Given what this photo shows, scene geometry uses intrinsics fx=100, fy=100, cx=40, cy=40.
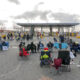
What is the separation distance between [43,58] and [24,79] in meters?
2.32

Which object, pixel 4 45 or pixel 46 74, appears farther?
pixel 4 45

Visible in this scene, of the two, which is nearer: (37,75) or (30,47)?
(37,75)

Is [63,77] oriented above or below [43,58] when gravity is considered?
below

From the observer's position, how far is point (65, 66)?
702cm

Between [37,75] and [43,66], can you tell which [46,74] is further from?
[43,66]

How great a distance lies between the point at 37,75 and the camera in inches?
226

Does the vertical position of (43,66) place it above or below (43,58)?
below

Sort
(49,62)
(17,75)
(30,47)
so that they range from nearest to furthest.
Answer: (17,75) < (49,62) < (30,47)

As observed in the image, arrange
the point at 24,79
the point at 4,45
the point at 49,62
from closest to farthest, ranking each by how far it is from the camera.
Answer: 1. the point at 24,79
2. the point at 49,62
3. the point at 4,45

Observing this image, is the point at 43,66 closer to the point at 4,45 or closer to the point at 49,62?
the point at 49,62

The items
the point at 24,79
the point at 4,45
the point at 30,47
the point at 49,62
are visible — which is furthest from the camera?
the point at 4,45

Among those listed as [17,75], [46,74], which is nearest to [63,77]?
[46,74]

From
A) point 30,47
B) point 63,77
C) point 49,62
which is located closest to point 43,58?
point 49,62

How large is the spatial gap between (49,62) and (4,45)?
8.40 meters
